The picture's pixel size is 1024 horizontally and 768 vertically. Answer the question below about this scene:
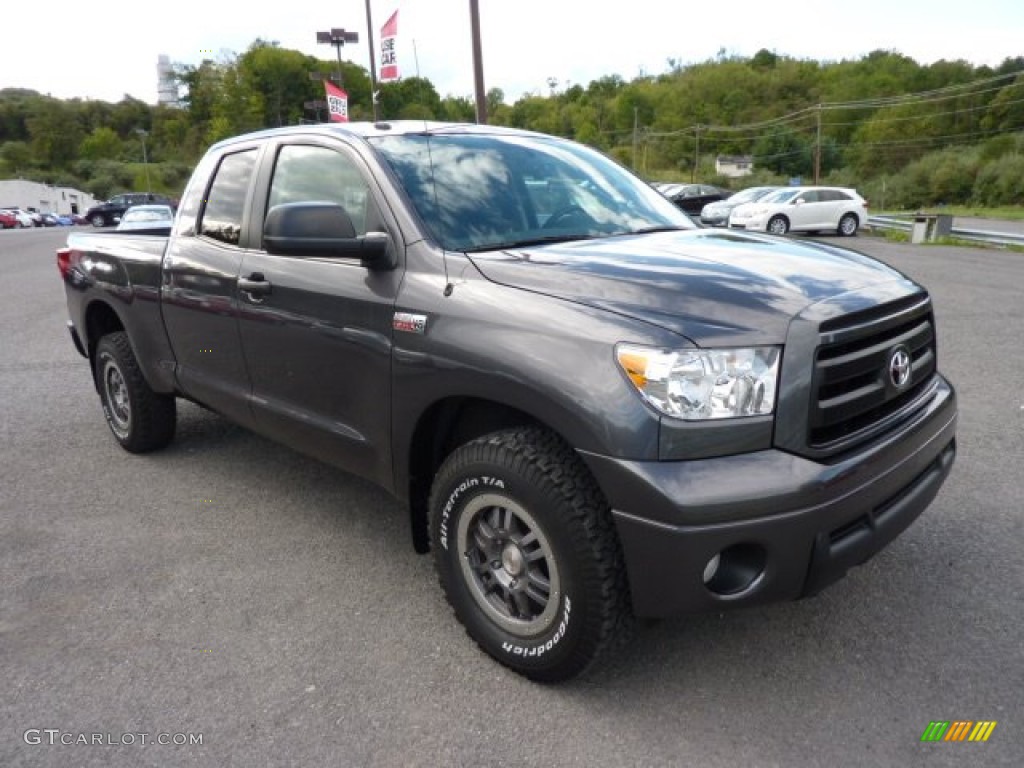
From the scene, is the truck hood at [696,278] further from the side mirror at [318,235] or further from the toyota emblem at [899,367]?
the side mirror at [318,235]

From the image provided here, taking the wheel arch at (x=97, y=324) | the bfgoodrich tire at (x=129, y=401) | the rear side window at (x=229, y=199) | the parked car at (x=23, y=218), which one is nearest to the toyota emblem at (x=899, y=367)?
the rear side window at (x=229, y=199)

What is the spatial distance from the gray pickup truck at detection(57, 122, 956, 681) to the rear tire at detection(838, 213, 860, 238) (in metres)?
24.1

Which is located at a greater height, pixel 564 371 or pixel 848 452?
pixel 564 371

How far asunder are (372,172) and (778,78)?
120m

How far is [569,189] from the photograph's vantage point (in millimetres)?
3510

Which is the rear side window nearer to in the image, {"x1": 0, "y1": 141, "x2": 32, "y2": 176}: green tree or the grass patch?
the grass patch

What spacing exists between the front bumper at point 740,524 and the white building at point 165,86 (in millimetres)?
139557

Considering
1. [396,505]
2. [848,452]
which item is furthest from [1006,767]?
[396,505]

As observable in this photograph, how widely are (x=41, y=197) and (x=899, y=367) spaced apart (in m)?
109

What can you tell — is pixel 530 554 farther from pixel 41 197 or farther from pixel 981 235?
pixel 41 197

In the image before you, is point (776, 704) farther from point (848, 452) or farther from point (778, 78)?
point (778, 78)

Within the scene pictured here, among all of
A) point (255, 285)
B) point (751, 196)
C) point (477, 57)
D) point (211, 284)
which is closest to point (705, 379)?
point (255, 285)

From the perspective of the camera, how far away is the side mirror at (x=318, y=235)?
2783 mm

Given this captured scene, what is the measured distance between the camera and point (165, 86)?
130375mm
